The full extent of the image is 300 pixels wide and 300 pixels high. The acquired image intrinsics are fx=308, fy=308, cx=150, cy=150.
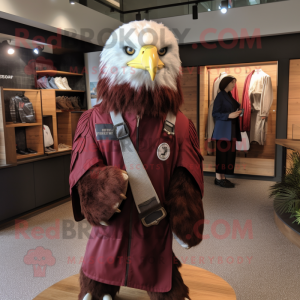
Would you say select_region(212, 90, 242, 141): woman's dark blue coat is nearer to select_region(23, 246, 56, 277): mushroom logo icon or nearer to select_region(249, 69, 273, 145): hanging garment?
select_region(249, 69, 273, 145): hanging garment

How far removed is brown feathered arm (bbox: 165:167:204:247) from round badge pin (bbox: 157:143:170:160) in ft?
0.32

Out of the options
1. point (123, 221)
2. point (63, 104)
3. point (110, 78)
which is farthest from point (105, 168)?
point (63, 104)

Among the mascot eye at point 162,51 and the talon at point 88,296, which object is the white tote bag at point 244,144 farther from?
the talon at point 88,296

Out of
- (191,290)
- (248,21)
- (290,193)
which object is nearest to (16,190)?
(191,290)

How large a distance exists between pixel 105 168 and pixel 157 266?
48 centimetres

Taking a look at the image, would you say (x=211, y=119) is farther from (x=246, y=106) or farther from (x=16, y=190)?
(x=16, y=190)

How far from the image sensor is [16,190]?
3537mm

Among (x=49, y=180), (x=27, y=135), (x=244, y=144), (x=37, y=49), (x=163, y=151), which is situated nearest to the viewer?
(x=163, y=151)

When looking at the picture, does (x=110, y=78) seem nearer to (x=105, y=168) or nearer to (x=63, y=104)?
(x=105, y=168)

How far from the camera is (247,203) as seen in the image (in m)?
4.10

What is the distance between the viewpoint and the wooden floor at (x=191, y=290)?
5.49 ft

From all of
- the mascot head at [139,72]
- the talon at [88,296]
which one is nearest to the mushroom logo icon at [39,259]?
the talon at [88,296]

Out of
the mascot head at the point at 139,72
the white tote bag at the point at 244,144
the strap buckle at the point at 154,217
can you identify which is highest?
the mascot head at the point at 139,72

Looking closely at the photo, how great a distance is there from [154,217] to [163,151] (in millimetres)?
276
